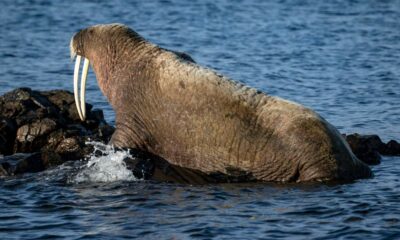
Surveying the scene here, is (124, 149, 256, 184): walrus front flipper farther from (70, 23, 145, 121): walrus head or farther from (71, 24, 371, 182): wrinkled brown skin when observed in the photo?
(70, 23, 145, 121): walrus head

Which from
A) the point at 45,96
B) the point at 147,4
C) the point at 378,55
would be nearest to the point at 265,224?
the point at 45,96

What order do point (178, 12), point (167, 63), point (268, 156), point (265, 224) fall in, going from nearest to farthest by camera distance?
point (265, 224) → point (268, 156) → point (167, 63) → point (178, 12)

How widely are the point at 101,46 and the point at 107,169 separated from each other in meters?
2.03

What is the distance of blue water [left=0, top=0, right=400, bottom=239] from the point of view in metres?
9.75

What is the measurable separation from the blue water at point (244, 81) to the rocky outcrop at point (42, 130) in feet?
2.65

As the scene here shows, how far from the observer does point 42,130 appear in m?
13.5

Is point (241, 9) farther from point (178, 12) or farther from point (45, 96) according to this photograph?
point (45, 96)

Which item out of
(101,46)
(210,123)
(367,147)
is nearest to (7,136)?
(101,46)

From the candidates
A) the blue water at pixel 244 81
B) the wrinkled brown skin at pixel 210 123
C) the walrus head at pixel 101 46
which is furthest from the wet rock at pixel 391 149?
the walrus head at pixel 101 46

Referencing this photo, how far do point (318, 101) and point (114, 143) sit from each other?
258 inches

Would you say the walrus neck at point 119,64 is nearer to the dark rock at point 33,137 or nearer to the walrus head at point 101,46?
the walrus head at point 101,46

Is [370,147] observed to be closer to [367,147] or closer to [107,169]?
[367,147]

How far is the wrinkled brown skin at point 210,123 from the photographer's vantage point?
1130cm

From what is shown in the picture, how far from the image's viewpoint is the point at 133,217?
1002 centimetres
